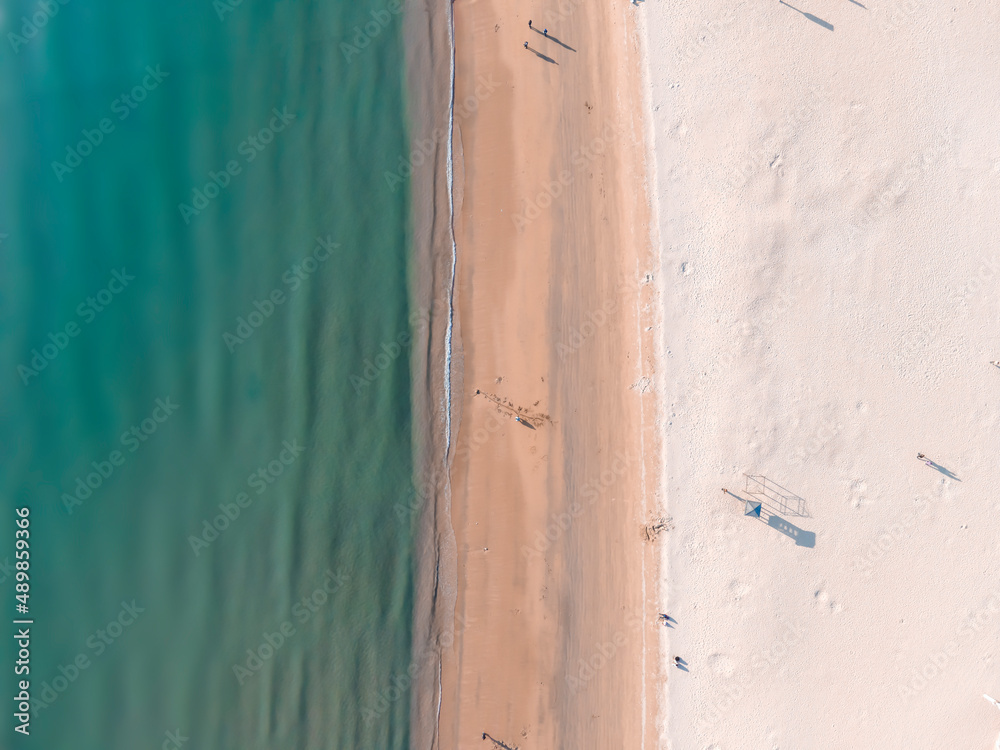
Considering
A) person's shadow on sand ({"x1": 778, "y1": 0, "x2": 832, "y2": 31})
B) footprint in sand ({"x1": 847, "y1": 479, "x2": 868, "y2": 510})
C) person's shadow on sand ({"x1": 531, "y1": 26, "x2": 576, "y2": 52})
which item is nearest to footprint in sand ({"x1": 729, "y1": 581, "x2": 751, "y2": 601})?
footprint in sand ({"x1": 847, "y1": 479, "x2": 868, "y2": 510})

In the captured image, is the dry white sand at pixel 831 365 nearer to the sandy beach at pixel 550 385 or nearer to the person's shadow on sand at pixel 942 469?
the person's shadow on sand at pixel 942 469

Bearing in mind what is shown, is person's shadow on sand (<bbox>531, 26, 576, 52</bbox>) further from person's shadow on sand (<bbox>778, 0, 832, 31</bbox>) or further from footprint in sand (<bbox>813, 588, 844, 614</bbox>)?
footprint in sand (<bbox>813, 588, 844, 614</bbox>)

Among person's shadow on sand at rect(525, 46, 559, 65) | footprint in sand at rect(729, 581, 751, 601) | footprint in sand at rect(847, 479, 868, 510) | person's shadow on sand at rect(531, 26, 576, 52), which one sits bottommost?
footprint in sand at rect(729, 581, 751, 601)

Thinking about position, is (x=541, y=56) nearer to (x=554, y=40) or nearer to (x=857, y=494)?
(x=554, y=40)

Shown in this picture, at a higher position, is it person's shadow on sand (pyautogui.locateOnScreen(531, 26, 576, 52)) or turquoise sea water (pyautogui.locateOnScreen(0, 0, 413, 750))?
person's shadow on sand (pyautogui.locateOnScreen(531, 26, 576, 52))

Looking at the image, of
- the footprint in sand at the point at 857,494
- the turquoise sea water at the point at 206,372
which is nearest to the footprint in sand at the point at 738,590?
the footprint in sand at the point at 857,494

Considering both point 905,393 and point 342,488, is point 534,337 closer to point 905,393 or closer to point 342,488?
point 342,488

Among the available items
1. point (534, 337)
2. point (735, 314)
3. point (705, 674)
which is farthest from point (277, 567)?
point (735, 314)
